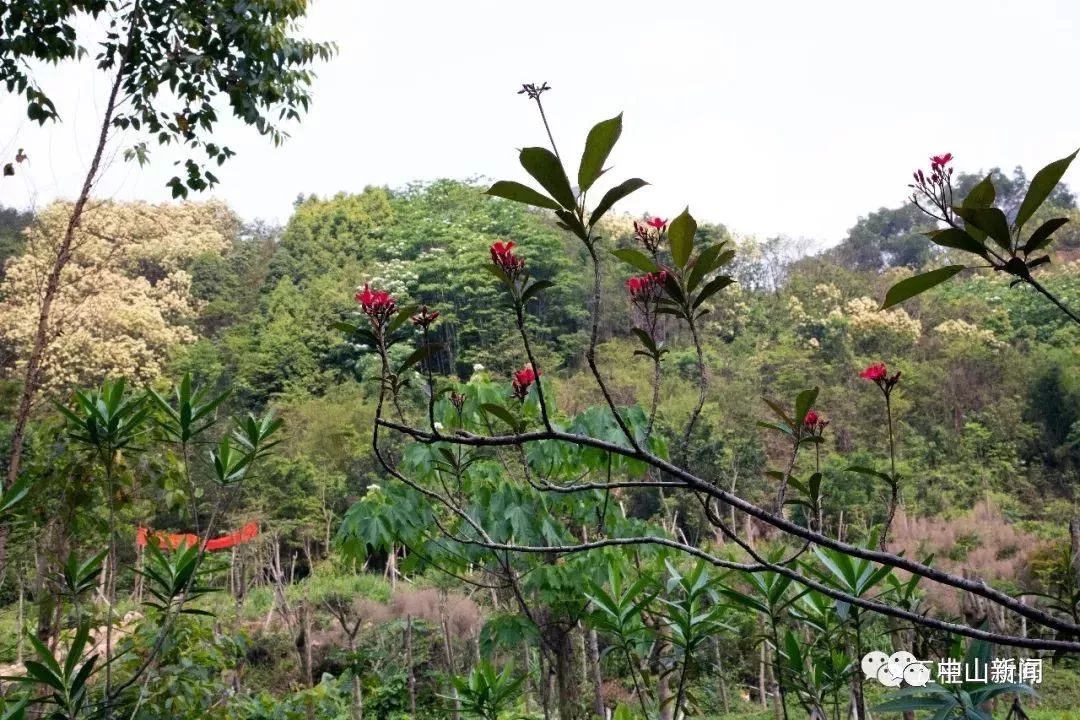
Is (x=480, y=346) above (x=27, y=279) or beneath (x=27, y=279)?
beneath

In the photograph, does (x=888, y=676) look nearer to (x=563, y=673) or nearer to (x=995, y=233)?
(x=995, y=233)

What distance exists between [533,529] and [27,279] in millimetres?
10052

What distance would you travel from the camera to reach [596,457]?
1.65m

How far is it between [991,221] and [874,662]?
783 mm

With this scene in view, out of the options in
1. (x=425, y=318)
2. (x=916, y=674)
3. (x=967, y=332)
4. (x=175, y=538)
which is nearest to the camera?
(x=425, y=318)

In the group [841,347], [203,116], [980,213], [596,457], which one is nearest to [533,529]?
[596,457]

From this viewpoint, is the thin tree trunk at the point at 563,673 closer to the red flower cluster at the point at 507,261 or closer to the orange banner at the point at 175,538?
the orange banner at the point at 175,538

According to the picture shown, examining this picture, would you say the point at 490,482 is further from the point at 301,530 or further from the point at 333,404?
the point at 333,404

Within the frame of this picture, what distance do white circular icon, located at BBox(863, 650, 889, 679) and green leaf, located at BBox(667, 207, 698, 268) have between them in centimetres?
72

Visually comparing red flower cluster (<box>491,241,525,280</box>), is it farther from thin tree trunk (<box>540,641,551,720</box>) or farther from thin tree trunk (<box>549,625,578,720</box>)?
thin tree trunk (<box>549,625,578,720</box>)

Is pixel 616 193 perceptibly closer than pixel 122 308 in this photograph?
Yes

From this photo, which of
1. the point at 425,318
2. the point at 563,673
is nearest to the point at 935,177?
the point at 425,318

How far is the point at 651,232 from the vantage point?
0.70 metres

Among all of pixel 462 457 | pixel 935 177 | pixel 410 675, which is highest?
pixel 935 177
